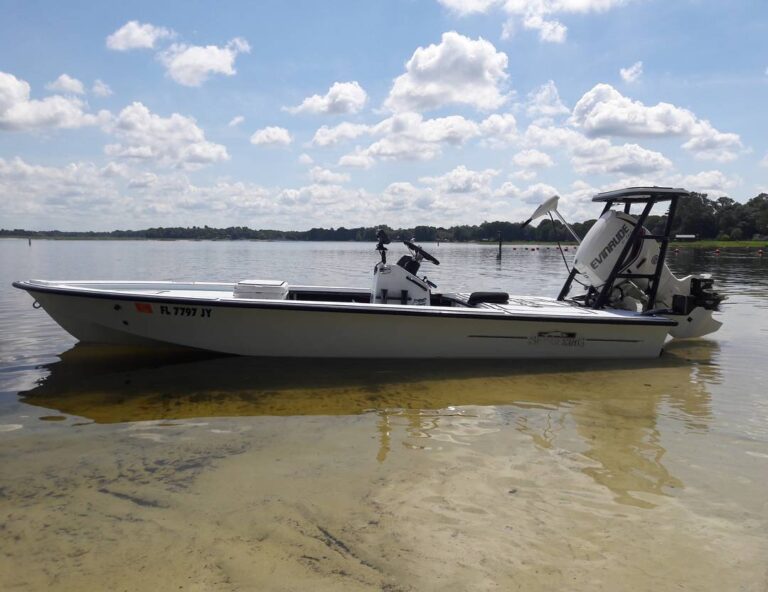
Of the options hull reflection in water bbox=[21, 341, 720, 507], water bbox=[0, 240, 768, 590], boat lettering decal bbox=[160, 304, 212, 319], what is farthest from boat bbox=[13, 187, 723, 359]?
water bbox=[0, 240, 768, 590]

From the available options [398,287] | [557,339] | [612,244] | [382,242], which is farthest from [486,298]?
[612,244]

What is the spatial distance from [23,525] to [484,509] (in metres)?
2.87

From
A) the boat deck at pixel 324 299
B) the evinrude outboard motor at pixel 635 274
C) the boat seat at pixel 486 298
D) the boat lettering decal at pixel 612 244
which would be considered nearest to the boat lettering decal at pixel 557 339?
the boat deck at pixel 324 299

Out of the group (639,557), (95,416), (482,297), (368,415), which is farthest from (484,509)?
(482,297)

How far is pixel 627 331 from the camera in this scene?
8.27 metres

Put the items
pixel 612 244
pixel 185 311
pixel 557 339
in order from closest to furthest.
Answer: pixel 185 311 → pixel 557 339 → pixel 612 244

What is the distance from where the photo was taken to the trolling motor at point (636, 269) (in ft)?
29.2

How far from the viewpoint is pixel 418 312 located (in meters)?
7.38

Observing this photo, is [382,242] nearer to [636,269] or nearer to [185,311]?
[185,311]

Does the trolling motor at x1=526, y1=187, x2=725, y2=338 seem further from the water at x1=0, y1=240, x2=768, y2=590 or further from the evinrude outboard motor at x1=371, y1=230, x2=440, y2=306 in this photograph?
the evinrude outboard motor at x1=371, y1=230, x2=440, y2=306

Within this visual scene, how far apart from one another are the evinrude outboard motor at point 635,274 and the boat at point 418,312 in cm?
2

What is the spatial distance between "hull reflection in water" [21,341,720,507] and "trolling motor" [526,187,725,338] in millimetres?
1178

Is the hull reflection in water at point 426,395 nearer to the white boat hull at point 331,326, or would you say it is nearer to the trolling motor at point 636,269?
the white boat hull at point 331,326

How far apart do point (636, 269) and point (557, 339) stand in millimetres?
2236
